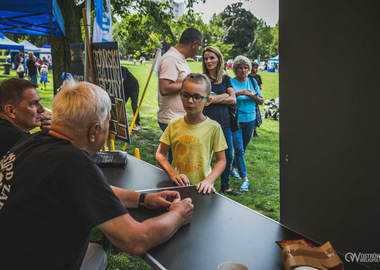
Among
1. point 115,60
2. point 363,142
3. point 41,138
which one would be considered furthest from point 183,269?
point 115,60

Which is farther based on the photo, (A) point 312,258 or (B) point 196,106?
(B) point 196,106

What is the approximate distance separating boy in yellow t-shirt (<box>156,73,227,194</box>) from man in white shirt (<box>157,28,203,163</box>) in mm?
960

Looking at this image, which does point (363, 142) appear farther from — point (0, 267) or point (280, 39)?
point (0, 267)

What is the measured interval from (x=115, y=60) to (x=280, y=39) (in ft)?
5.11

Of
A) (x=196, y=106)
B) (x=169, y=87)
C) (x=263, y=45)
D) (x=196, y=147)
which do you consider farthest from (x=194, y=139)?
(x=263, y=45)

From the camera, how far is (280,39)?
1.96 m

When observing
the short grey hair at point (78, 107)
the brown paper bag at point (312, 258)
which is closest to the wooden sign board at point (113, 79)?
the short grey hair at point (78, 107)

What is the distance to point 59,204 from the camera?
1195 mm

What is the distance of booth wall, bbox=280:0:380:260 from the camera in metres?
1.48

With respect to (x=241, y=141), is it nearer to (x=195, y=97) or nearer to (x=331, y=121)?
(x=195, y=97)

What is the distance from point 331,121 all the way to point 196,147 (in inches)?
40.4

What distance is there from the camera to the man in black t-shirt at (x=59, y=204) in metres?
1.17

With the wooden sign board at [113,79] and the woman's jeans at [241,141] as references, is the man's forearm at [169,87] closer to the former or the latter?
the wooden sign board at [113,79]

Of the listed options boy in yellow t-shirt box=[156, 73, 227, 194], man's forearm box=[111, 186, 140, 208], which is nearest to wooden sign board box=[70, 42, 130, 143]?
boy in yellow t-shirt box=[156, 73, 227, 194]
